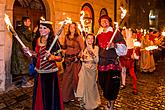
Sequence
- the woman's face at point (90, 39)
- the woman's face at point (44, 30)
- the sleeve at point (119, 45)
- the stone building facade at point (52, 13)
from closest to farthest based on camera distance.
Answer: the woman's face at point (44, 30) < the sleeve at point (119, 45) < the woman's face at point (90, 39) < the stone building facade at point (52, 13)

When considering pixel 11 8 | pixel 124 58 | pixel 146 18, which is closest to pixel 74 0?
pixel 11 8

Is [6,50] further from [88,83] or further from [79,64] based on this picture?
[88,83]

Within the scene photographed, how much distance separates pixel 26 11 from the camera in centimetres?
1123

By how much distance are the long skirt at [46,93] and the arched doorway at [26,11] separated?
16.3 ft

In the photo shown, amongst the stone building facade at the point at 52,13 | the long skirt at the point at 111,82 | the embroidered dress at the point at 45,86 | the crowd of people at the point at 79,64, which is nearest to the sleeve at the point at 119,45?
the crowd of people at the point at 79,64

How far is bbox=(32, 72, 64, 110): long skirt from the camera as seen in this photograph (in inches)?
222

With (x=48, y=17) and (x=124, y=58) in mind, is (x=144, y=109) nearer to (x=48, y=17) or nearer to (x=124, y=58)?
(x=124, y=58)

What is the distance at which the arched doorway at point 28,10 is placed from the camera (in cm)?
1071

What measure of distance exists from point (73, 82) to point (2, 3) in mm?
3533

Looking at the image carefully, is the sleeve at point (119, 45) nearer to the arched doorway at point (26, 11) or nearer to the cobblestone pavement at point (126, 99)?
the cobblestone pavement at point (126, 99)

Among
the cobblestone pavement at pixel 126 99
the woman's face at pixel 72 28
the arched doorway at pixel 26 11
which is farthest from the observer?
the arched doorway at pixel 26 11

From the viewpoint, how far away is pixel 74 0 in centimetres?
1367

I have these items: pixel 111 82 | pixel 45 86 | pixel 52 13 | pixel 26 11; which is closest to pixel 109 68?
pixel 111 82

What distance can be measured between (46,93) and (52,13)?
6.93 meters
